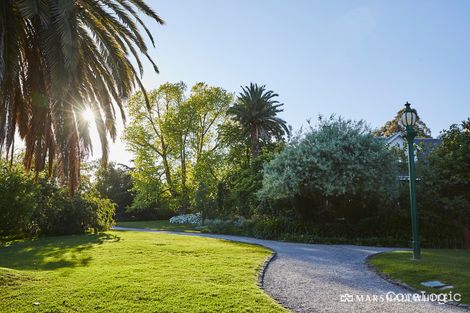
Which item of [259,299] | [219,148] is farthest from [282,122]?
[259,299]

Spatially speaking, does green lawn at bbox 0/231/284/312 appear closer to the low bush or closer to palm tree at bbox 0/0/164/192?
palm tree at bbox 0/0/164/192

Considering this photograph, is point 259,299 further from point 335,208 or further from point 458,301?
point 335,208

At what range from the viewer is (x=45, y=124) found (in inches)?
310

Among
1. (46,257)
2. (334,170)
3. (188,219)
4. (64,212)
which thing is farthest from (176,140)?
(46,257)

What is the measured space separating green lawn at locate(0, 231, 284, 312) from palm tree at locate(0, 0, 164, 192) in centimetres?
227

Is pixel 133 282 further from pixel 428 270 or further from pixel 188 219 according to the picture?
pixel 188 219

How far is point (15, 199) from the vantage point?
17078 millimetres

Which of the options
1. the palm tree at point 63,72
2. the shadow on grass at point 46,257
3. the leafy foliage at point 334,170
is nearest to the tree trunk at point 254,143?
the leafy foliage at point 334,170

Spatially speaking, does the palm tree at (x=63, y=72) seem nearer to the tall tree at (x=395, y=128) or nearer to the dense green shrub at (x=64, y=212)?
the dense green shrub at (x=64, y=212)

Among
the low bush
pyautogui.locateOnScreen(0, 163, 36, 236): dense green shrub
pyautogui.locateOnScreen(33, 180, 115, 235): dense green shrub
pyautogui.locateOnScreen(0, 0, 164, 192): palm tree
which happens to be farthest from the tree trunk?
pyautogui.locateOnScreen(0, 0, 164, 192): palm tree

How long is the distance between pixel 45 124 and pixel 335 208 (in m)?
15.8

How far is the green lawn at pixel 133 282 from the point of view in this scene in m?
6.39

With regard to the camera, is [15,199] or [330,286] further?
[15,199]

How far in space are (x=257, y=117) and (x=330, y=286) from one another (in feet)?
91.9
